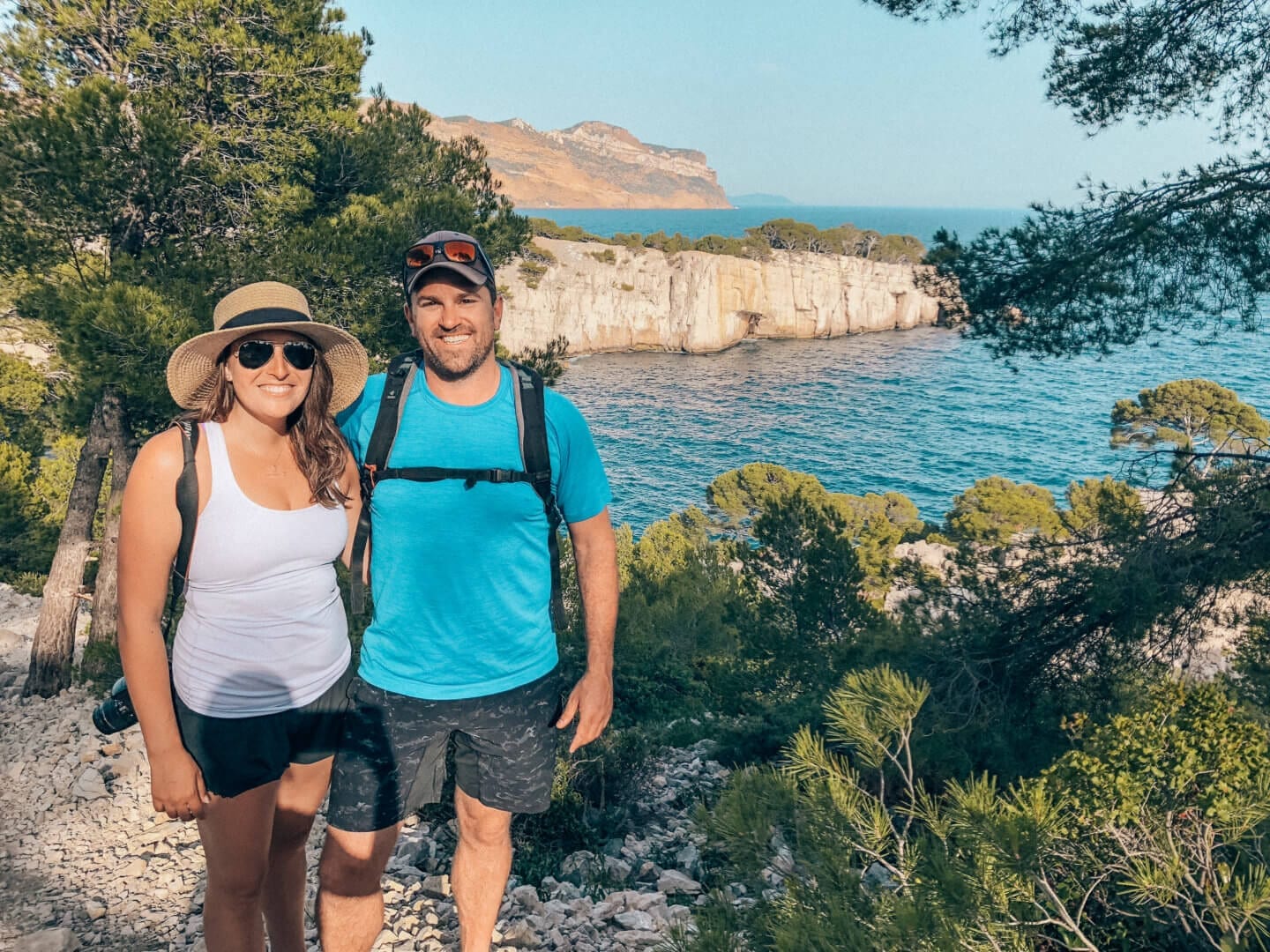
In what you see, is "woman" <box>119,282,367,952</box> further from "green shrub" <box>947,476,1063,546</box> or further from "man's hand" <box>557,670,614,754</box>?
"green shrub" <box>947,476,1063,546</box>

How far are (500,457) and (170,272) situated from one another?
616 centimetres

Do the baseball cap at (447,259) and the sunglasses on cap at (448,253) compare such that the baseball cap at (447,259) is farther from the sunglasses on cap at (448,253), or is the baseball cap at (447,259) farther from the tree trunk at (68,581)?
the tree trunk at (68,581)

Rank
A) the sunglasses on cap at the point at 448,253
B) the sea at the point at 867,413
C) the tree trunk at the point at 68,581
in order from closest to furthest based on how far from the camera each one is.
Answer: the sunglasses on cap at the point at 448,253
the tree trunk at the point at 68,581
the sea at the point at 867,413

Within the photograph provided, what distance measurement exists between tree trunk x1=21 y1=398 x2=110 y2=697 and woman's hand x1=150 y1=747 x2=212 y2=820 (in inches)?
259

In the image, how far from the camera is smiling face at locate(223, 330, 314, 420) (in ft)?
6.63

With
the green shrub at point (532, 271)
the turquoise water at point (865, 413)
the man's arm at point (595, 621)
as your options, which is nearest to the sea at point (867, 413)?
the turquoise water at point (865, 413)

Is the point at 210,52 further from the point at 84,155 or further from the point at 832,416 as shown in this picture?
the point at 832,416

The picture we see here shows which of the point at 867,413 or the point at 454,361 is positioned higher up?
the point at 454,361

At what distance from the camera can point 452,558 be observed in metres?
2.20

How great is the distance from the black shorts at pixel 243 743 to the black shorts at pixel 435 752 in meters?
0.16

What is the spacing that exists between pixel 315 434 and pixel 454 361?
43 cm

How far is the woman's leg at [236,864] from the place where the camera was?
A: 200 centimetres

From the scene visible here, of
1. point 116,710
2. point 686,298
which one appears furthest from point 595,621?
point 686,298

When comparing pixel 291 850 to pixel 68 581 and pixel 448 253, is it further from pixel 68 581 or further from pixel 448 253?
pixel 68 581
